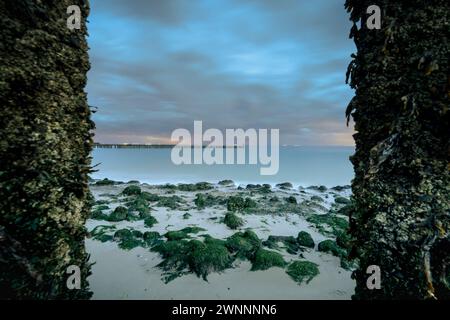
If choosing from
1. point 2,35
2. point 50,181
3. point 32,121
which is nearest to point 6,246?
point 50,181

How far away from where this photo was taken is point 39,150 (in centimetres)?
391

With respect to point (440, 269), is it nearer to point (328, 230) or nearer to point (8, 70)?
point (328, 230)

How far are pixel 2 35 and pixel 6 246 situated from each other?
3.23 metres

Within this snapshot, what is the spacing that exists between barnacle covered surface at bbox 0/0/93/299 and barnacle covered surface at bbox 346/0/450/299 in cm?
538

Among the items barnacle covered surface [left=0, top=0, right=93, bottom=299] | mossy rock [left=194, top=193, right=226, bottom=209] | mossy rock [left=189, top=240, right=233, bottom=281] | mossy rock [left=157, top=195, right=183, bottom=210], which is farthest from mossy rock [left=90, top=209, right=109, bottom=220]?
barnacle covered surface [left=0, top=0, right=93, bottom=299]

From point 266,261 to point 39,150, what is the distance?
610 cm

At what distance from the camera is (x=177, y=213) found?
12.4 m

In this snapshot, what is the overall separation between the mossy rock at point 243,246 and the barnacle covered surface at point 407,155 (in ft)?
12.1

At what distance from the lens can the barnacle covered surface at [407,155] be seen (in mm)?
3770

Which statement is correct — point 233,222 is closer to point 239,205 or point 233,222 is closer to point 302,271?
point 239,205

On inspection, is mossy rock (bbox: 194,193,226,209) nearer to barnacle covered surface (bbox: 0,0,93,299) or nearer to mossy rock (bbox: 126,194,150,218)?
mossy rock (bbox: 126,194,150,218)

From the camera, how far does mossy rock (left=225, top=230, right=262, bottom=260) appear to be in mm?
7390

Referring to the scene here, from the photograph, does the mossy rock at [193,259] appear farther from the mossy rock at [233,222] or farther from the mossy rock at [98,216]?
the mossy rock at [98,216]

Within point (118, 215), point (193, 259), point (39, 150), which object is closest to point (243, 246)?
point (193, 259)
